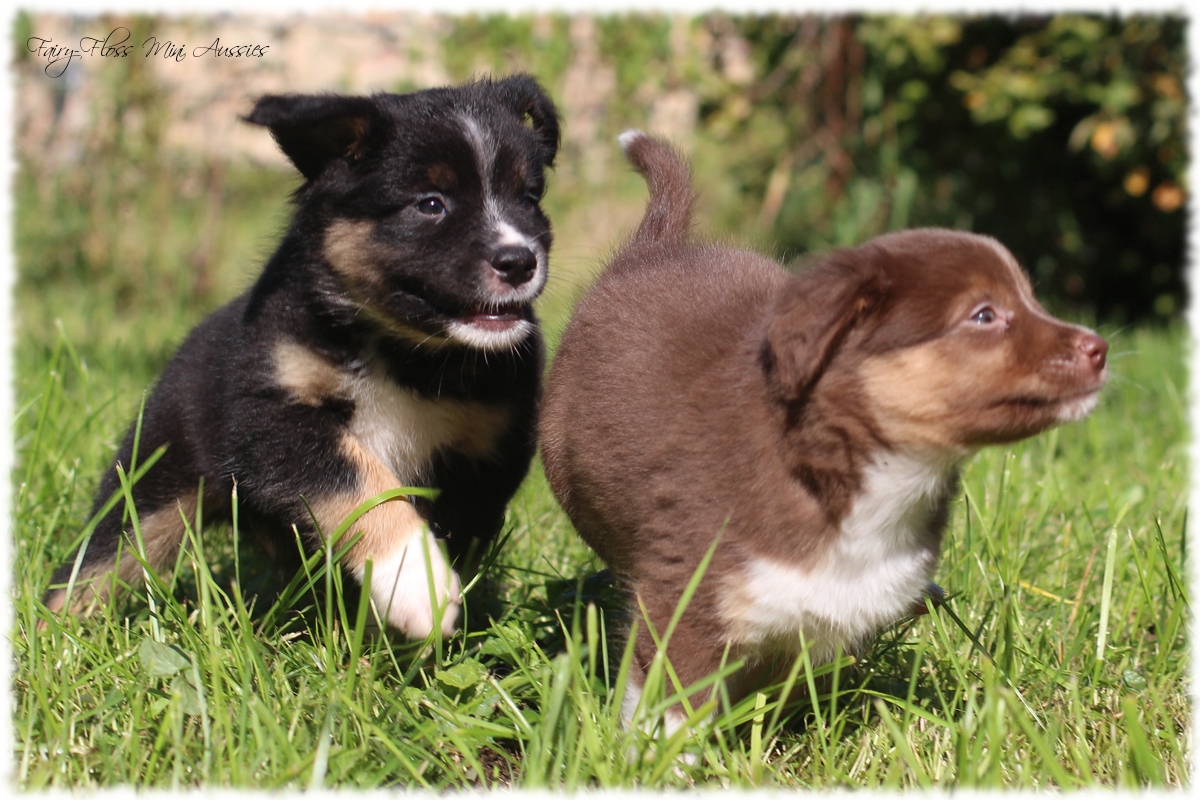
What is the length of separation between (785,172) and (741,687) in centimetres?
615

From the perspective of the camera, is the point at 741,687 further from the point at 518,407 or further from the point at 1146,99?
the point at 1146,99

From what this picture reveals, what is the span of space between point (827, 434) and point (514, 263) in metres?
1.01

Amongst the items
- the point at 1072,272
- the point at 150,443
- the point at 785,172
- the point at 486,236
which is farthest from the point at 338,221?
the point at 1072,272

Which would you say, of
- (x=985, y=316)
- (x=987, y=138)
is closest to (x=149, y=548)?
(x=985, y=316)

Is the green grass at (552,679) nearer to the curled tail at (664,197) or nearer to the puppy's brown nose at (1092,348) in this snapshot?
the puppy's brown nose at (1092,348)

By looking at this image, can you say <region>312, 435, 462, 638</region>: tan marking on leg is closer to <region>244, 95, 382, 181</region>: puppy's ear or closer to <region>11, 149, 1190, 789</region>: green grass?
<region>11, 149, 1190, 789</region>: green grass

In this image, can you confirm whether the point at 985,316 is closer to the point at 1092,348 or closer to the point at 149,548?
the point at 1092,348

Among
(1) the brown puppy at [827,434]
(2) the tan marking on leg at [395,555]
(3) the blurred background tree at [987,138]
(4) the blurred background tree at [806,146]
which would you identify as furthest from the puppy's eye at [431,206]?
(3) the blurred background tree at [987,138]

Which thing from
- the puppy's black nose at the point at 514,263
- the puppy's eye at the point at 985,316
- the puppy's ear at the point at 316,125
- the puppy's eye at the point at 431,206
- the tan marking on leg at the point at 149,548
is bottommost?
the tan marking on leg at the point at 149,548

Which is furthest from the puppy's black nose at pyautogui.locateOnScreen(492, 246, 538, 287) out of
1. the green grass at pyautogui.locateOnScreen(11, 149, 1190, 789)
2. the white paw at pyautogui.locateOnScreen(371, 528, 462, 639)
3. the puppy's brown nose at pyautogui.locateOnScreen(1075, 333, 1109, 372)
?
the puppy's brown nose at pyautogui.locateOnScreen(1075, 333, 1109, 372)

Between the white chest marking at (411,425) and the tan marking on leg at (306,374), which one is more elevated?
the tan marking on leg at (306,374)

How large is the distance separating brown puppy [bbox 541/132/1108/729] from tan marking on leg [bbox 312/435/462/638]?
Result: 468 millimetres

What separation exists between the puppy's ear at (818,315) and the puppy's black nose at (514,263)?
818 mm

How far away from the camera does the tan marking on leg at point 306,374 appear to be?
3.19 meters
